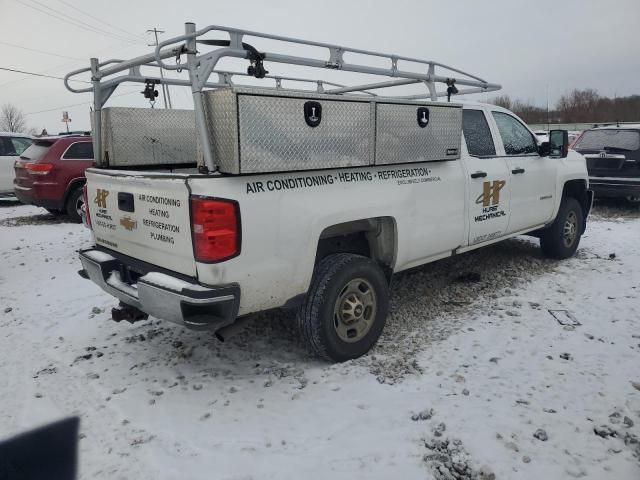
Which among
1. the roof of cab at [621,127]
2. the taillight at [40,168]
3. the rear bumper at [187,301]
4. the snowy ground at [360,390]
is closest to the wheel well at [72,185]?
the taillight at [40,168]

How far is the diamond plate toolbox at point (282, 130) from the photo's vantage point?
2.87 metres

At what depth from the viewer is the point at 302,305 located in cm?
348

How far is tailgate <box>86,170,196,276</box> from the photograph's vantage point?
2.96 meters

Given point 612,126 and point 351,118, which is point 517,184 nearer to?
point 351,118

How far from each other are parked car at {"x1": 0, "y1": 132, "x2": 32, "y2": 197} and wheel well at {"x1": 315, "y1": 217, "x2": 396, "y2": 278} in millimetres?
11137

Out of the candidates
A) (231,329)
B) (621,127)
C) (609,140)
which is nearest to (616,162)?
(609,140)

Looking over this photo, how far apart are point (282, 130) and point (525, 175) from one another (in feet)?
11.2

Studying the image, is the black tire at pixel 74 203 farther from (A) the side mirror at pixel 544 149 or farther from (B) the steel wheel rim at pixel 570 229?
(B) the steel wheel rim at pixel 570 229

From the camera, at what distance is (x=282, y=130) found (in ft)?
10.0

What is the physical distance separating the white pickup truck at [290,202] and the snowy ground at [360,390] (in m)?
0.49

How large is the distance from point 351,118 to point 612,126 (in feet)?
28.9

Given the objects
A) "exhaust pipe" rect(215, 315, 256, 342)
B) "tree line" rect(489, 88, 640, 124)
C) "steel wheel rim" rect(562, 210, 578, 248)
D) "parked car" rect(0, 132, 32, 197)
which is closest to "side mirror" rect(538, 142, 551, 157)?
"steel wheel rim" rect(562, 210, 578, 248)

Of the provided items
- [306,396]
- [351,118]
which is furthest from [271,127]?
[306,396]

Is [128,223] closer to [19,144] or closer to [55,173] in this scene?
[55,173]
